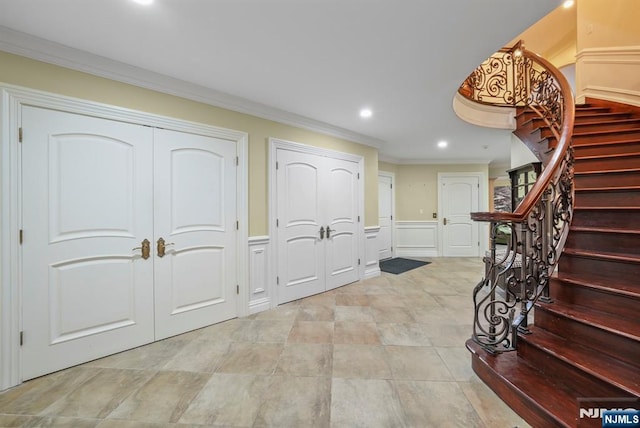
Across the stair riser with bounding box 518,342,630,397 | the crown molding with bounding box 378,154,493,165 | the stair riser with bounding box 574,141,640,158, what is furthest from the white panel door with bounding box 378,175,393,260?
the stair riser with bounding box 518,342,630,397

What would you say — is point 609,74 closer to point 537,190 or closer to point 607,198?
point 607,198

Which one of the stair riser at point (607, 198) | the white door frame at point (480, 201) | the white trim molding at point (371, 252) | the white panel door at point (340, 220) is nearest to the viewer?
the stair riser at point (607, 198)

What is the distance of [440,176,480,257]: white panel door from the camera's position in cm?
647

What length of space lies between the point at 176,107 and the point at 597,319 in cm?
365

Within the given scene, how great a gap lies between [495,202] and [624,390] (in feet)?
28.9

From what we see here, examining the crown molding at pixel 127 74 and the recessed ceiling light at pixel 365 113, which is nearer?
the crown molding at pixel 127 74

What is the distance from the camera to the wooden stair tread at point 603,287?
1.56 meters

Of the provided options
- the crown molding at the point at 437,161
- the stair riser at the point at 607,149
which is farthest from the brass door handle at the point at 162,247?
the crown molding at the point at 437,161

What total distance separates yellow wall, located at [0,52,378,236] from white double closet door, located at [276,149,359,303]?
24cm

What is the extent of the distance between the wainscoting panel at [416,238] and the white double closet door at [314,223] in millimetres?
2829

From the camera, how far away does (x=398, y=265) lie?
5562 mm

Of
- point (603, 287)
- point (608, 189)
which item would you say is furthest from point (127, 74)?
point (608, 189)

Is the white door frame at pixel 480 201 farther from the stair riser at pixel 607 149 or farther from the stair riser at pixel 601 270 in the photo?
the stair riser at pixel 601 270

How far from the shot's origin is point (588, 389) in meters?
1.36
